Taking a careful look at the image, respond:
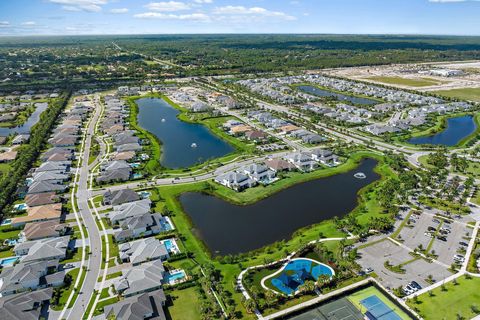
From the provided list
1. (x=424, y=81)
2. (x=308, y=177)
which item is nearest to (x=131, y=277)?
(x=308, y=177)

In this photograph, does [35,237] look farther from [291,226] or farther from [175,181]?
[291,226]

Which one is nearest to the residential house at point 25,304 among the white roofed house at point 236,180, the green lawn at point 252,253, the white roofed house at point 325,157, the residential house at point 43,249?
the residential house at point 43,249

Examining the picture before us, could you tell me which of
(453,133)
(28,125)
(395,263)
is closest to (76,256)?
(395,263)

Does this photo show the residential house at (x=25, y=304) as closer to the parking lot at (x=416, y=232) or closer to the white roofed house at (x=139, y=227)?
the white roofed house at (x=139, y=227)

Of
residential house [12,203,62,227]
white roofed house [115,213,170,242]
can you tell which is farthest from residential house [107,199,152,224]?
residential house [12,203,62,227]

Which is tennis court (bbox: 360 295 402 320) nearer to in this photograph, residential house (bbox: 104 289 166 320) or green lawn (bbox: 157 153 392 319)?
green lawn (bbox: 157 153 392 319)
